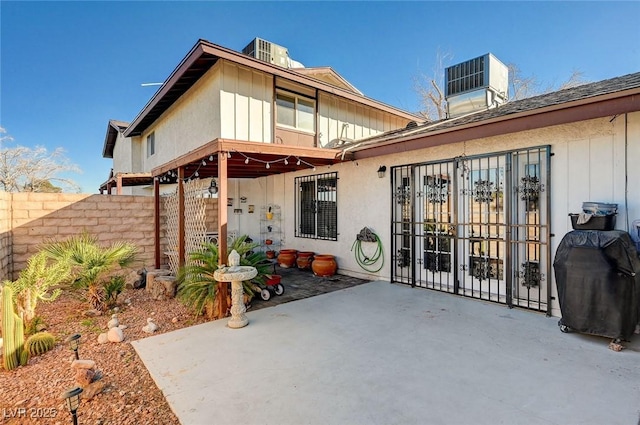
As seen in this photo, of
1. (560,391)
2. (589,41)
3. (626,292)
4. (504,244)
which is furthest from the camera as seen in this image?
(589,41)

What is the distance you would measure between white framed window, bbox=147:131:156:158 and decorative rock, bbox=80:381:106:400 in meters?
11.7

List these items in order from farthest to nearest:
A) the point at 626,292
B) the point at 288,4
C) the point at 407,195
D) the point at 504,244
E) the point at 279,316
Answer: the point at 288,4
the point at 407,195
the point at 504,244
the point at 279,316
the point at 626,292

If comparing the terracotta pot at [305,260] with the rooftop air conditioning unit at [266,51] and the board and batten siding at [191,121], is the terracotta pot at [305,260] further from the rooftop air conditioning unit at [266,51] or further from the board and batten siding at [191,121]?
the rooftop air conditioning unit at [266,51]

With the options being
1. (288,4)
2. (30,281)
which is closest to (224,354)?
(30,281)

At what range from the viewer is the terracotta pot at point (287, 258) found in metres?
8.92

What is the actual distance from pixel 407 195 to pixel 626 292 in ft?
12.1

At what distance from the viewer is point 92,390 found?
2773 millimetres

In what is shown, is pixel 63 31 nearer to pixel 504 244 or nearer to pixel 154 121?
pixel 154 121

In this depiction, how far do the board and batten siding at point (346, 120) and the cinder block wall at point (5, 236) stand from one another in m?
7.24

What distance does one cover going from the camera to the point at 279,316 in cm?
480

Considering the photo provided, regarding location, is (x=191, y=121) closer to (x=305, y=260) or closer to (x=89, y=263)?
(x=305, y=260)

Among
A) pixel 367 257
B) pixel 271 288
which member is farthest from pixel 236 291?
pixel 367 257

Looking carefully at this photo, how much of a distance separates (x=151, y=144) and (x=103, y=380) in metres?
12.1

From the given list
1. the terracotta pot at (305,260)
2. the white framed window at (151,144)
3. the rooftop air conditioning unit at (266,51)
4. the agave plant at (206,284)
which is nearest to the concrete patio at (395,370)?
the agave plant at (206,284)
